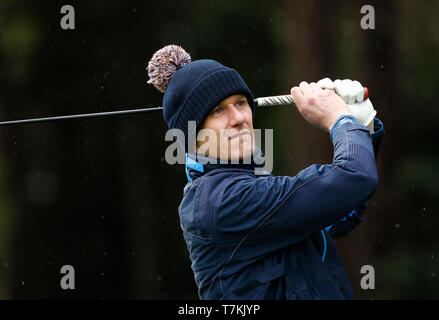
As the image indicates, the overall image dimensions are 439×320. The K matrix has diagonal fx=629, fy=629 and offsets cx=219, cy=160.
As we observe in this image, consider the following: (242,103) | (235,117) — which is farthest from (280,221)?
(242,103)

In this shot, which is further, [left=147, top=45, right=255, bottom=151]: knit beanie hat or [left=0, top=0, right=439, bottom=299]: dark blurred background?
[left=0, top=0, right=439, bottom=299]: dark blurred background

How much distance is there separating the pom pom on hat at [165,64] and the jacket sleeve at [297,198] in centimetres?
52

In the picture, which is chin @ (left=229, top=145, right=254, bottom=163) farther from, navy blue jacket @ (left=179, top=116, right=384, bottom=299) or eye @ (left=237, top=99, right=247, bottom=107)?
eye @ (left=237, top=99, right=247, bottom=107)

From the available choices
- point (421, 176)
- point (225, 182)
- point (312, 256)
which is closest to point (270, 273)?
point (312, 256)

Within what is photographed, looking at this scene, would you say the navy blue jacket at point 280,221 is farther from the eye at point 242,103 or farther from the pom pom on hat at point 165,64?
the pom pom on hat at point 165,64

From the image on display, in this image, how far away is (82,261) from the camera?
24.9 feet

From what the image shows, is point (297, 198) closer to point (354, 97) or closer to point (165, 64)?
point (354, 97)

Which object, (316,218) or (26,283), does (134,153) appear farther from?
(316,218)

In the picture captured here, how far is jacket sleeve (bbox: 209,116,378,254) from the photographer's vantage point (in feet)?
6.72

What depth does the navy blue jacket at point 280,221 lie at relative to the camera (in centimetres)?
206

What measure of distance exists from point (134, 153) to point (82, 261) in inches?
57.9

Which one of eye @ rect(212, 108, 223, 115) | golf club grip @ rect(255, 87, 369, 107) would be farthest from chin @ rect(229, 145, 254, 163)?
golf club grip @ rect(255, 87, 369, 107)

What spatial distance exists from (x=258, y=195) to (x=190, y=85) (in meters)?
0.52

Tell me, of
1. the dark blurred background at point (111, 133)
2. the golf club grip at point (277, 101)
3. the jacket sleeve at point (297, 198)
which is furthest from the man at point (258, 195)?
the dark blurred background at point (111, 133)
